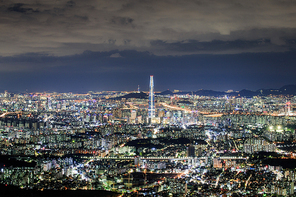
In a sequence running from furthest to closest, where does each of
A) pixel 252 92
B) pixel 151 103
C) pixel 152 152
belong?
pixel 252 92 → pixel 151 103 → pixel 152 152

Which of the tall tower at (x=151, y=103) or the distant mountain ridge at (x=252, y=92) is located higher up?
the distant mountain ridge at (x=252, y=92)

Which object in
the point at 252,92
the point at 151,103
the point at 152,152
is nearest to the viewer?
the point at 152,152

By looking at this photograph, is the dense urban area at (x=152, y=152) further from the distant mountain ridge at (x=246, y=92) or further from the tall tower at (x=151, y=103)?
the distant mountain ridge at (x=246, y=92)

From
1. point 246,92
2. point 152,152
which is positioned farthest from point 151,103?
point 246,92

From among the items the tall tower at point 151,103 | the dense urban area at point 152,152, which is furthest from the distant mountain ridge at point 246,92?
the dense urban area at point 152,152

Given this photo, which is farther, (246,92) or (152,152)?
(246,92)

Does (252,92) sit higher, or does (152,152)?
(252,92)

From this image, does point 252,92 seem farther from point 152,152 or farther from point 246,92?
point 152,152

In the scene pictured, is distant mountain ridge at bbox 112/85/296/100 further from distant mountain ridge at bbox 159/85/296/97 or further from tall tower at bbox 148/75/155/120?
tall tower at bbox 148/75/155/120
